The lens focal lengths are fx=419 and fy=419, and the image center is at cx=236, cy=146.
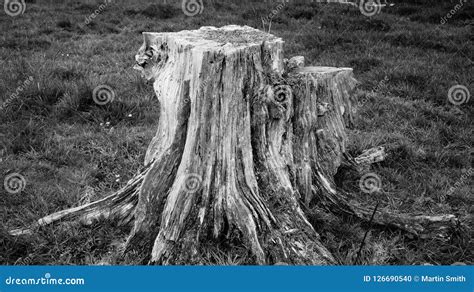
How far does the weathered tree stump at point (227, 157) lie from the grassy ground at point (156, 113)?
0.79ft

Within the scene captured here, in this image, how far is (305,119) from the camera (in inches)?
137

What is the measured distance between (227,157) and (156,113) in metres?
2.96

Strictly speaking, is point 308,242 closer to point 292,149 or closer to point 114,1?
point 292,149

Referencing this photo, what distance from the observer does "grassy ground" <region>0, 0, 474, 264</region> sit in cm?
349

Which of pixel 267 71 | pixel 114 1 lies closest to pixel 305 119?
pixel 267 71

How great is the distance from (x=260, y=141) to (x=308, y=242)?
86 centimetres

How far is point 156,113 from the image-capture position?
19.2 feet

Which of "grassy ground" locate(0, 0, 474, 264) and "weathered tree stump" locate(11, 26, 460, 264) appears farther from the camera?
"grassy ground" locate(0, 0, 474, 264)

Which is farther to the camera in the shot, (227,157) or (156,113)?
(156,113)

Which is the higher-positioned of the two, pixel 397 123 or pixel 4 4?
pixel 4 4

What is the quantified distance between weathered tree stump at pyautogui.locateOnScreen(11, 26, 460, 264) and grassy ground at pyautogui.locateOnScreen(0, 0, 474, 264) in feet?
0.79

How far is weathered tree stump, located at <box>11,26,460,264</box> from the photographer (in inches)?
122

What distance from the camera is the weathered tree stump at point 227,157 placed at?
122 inches

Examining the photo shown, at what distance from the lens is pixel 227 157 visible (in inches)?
124
